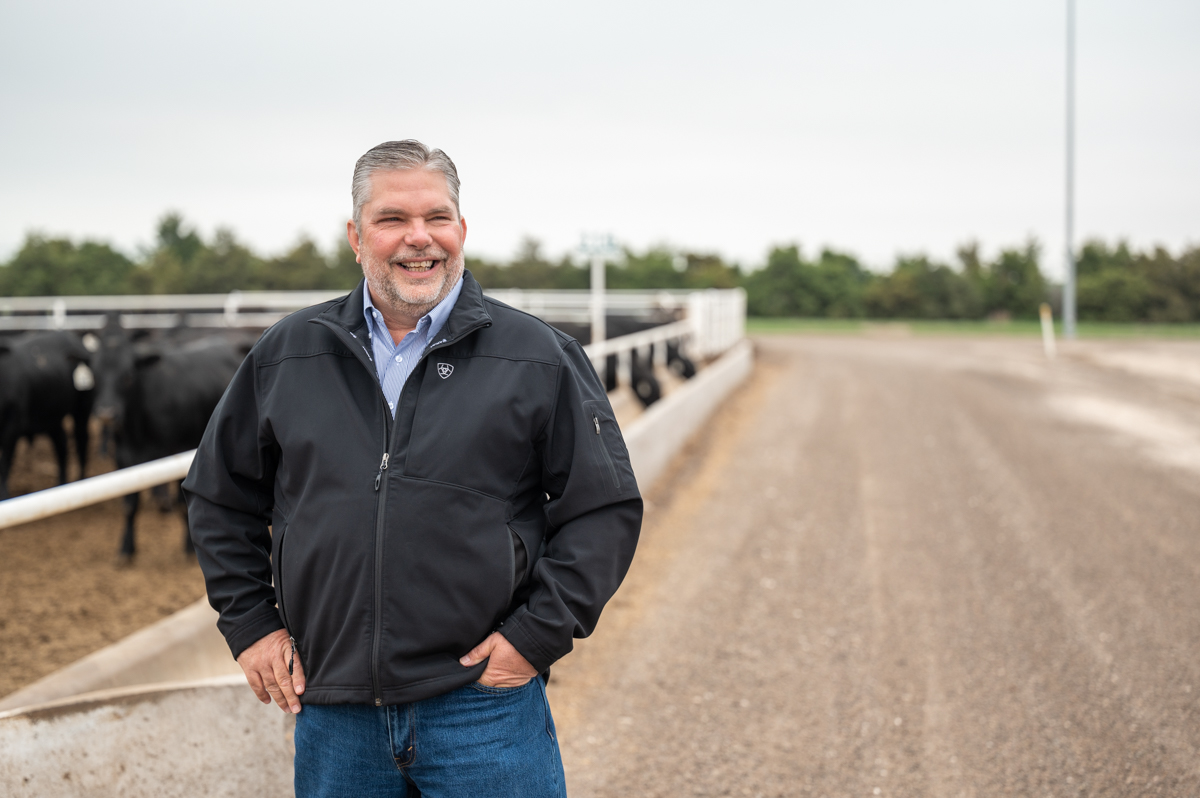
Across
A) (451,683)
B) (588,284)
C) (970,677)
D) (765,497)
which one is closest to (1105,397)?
(765,497)

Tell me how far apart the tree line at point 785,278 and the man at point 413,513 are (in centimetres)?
4815

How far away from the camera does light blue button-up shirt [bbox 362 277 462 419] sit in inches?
78.6

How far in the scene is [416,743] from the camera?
6.26 ft

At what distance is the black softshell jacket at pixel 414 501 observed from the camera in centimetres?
186

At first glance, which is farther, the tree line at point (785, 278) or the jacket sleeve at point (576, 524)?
the tree line at point (785, 278)

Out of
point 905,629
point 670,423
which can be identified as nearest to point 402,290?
point 905,629

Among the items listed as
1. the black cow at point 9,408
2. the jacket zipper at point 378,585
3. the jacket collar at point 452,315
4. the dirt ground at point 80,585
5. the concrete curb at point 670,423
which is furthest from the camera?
the black cow at point 9,408

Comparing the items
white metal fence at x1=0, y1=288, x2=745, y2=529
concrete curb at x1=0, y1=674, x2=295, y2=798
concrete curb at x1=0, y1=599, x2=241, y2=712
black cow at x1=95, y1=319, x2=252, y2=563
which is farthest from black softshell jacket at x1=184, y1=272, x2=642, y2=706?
black cow at x1=95, y1=319, x2=252, y2=563

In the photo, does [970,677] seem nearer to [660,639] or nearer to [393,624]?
[660,639]

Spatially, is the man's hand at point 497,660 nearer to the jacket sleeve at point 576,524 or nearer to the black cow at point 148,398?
the jacket sleeve at point 576,524

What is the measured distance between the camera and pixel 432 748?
1902mm

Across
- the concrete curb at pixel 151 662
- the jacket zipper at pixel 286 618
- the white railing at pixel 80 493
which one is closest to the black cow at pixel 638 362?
the concrete curb at pixel 151 662

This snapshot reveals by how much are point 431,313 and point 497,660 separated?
2.53 ft

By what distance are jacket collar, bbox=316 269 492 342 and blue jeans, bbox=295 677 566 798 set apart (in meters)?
0.77
